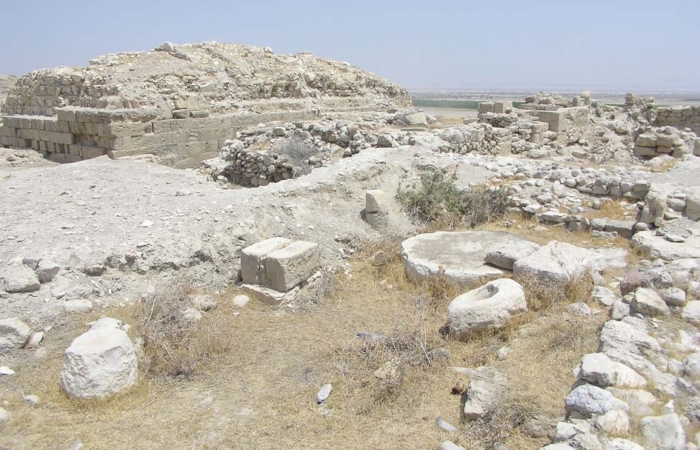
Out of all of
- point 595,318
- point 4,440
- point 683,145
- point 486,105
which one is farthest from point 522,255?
point 486,105

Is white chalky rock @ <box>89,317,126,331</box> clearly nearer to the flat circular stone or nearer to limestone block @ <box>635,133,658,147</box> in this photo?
the flat circular stone

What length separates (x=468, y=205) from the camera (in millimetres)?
7801

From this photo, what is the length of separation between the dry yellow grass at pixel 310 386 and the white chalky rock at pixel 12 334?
0.23 metres

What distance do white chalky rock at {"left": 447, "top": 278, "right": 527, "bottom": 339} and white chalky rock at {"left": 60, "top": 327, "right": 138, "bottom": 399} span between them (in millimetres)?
2730

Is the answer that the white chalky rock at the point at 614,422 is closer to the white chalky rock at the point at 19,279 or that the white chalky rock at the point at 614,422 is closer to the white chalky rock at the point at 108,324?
the white chalky rock at the point at 108,324

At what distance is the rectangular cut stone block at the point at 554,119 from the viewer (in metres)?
14.9

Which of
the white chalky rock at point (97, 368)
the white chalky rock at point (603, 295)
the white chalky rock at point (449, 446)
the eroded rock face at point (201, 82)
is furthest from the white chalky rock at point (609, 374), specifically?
the eroded rock face at point (201, 82)

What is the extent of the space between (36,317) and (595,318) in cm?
502

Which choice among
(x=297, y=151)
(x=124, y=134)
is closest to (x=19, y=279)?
(x=297, y=151)

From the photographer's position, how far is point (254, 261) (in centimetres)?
583

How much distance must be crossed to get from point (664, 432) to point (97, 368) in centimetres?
372

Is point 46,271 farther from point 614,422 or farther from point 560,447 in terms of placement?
point 614,422

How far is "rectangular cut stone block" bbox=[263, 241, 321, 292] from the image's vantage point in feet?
18.5

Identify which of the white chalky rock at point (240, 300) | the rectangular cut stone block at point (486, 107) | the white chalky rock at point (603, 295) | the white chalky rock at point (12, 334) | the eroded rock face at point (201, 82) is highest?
the eroded rock face at point (201, 82)
